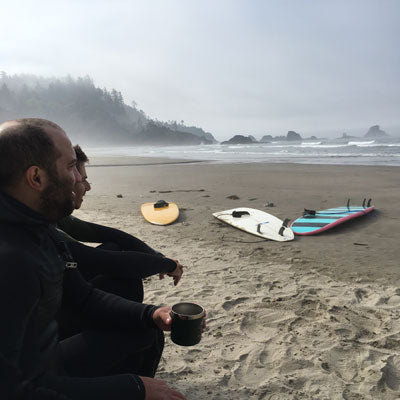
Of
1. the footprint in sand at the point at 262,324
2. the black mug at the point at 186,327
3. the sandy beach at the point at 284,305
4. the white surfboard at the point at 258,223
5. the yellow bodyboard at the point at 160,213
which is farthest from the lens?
the yellow bodyboard at the point at 160,213

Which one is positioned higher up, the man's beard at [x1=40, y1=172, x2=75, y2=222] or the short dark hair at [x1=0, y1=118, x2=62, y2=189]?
the short dark hair at [x1=0, y1=118, x2=62, y2=189]

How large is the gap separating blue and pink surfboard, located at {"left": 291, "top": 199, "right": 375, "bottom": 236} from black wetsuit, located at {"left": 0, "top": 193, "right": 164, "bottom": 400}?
4703 mm

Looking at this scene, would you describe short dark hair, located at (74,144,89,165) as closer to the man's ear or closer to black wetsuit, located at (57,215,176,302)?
black wetsuit, located at (57,215,176,302)

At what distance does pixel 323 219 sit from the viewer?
253 inches

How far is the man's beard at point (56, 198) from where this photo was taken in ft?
4.41

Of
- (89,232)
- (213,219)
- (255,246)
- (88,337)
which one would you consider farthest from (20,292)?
(213,219)

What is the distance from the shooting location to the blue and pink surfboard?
594cm

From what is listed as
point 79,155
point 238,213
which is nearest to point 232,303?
point 79,155

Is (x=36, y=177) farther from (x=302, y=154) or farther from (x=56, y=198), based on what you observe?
(x=302, y=154)

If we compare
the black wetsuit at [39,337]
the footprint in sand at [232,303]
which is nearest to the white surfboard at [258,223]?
the footprint in sand at [232,303]

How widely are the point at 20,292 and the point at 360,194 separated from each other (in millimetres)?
9568

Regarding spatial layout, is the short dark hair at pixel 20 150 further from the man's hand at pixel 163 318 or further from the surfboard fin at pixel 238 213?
the surfboard fin at pixel 238 213

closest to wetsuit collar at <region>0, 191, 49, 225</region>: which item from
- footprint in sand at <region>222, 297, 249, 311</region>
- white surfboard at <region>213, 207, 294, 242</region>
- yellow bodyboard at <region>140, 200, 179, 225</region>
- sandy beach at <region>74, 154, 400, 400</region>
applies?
sandy beach at <region>74, 154, 400, 400</region>

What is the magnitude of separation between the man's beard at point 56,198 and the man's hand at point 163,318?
0.76m
